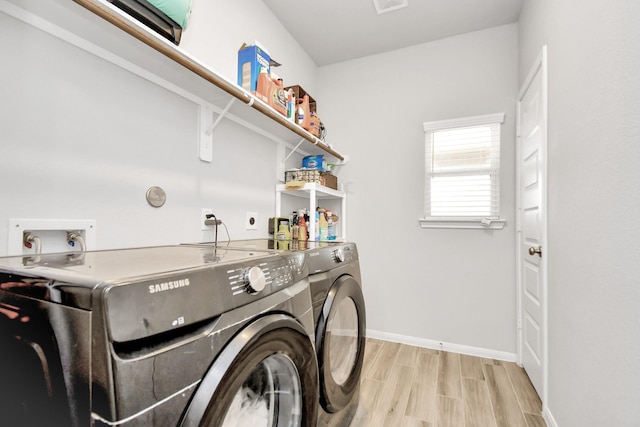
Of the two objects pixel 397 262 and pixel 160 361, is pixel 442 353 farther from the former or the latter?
pixel 160 361

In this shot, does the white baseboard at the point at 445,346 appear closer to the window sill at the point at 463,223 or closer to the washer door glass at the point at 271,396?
the window sill at the point at 463,223

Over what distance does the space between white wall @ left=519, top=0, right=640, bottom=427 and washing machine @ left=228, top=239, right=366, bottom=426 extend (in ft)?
2.98

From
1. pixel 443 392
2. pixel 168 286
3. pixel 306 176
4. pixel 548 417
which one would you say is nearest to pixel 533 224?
pixel 548 417

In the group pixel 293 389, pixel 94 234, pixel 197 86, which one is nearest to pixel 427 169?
pixel 197 86

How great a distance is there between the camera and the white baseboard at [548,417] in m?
1.44

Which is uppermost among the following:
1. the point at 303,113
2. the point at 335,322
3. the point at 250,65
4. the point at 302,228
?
the point at 250,65

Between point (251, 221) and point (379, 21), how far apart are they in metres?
1.90

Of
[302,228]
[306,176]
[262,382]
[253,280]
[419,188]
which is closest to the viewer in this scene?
[253,280]

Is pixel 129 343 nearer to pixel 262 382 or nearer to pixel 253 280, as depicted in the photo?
pixel 253 280

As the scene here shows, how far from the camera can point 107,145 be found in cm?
111

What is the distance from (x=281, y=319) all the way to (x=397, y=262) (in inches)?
79.8

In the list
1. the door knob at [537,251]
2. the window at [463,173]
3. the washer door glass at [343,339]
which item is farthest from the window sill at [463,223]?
the washer door glass at [343,339]

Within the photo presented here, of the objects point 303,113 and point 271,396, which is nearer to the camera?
point 271,396

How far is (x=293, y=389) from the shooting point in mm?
886
